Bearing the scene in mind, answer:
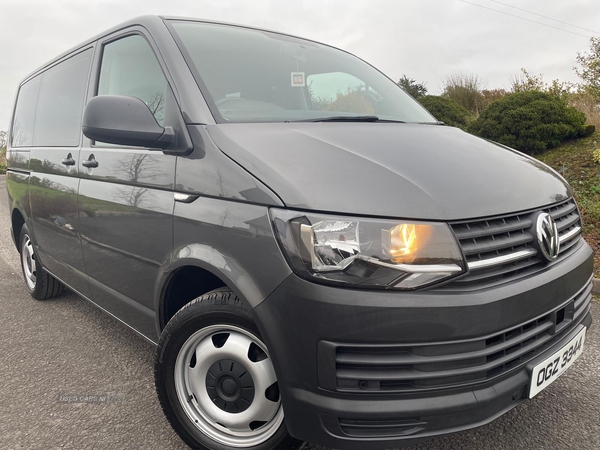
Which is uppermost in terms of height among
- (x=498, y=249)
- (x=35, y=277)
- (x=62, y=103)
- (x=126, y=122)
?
(x=62, y=103)

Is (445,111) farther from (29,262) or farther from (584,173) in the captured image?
(29,262)

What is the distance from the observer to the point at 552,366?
1715 mm

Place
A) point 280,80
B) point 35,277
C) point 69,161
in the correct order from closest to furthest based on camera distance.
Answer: point 280,80 → point 69,161 → point 35,277

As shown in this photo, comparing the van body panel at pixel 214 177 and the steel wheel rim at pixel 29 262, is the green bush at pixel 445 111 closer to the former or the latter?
the steel wheel rim at pixel 29 262

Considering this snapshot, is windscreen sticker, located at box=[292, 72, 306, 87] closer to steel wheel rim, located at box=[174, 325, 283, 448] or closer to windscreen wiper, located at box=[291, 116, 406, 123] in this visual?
windscreen wiper, located at box=[291, 116, 406, 123]

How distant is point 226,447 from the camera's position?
185cm

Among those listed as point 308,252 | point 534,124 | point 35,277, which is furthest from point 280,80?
point 534,124

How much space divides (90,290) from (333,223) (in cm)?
201

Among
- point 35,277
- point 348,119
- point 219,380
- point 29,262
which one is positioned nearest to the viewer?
point 219,380

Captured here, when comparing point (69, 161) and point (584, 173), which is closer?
point (69, 161)

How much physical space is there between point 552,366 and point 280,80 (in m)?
1.80

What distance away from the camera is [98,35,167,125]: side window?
222 cm

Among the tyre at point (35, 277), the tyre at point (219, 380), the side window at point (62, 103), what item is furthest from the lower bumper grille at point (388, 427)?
the tyre at point (35, 277)

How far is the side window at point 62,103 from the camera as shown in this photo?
3.02 metres
